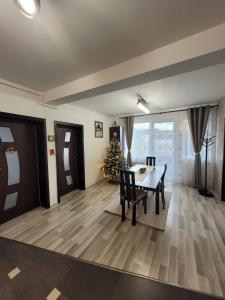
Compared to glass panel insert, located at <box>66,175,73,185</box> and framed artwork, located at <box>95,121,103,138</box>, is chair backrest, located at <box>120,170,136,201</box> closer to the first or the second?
glass panel insert, located at <box>66,175,73,185</box>

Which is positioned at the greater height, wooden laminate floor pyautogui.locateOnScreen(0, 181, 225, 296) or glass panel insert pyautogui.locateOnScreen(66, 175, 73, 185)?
glass panel insert pyautogui.locateOnScreen(66, 175, 73, 185)

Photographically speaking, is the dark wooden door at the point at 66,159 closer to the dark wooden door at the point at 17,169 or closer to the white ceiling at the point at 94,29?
the dark wooden door at the point at 17,169

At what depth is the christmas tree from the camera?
16.0ft

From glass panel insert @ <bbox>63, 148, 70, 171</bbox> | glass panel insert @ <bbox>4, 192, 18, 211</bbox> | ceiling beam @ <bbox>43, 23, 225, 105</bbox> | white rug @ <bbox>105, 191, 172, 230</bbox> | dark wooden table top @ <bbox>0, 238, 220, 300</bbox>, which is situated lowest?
dark wooden table top @ <bbox>0, 238, 220, 300</bbox>

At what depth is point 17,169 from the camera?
279 cm

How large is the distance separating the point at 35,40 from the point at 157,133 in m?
4.24

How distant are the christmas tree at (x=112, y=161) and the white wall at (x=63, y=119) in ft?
1.06

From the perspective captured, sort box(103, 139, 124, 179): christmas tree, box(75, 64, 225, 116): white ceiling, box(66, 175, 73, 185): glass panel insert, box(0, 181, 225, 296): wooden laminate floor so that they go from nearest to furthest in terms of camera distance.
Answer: box(0, 181, 225, 296): wooden laminate floor
box(75, 64, 225, 116): white ceiling
box(66, 175, 73, 185): glass panel insert
box(103, 139, 124, 179): christmas tree

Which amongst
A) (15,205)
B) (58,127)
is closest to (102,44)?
(58,127)

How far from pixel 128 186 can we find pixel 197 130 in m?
3.02

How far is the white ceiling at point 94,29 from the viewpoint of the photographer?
1110 mm

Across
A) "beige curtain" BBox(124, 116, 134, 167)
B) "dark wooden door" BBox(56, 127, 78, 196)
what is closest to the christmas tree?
"beige curtain" BBox(124, 116, 134, 167)

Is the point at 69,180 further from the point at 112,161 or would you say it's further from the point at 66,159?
the point at 112,161

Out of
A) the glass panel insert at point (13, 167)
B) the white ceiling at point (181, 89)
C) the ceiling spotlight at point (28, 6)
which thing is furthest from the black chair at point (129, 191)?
the ceiling spotlight at point (28, 6)
